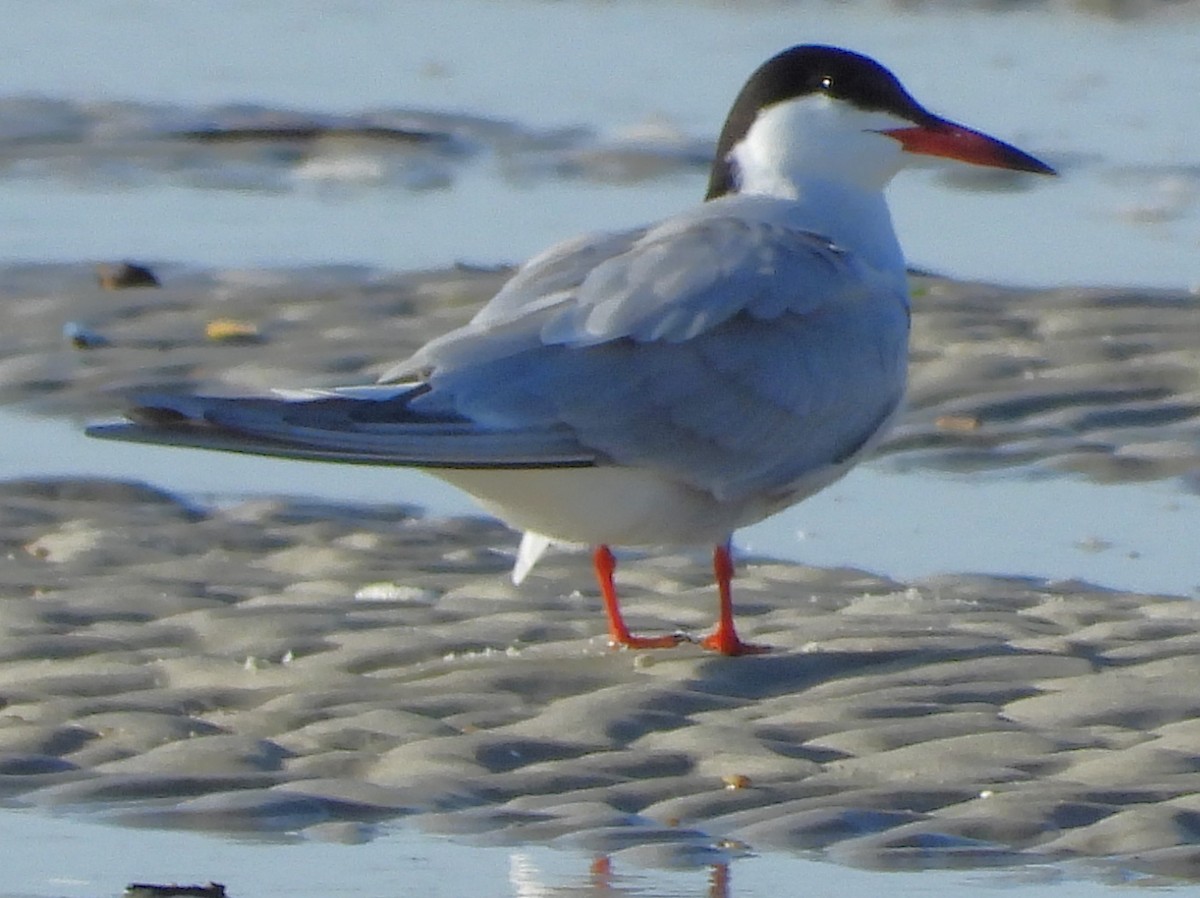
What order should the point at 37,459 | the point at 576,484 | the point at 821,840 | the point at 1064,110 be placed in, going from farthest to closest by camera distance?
1. the point at 1064,110
2. the point at 37,459
3. the point at 576,484
4. the point at 821,840

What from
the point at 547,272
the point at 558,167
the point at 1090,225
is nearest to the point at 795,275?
the point at 547,272

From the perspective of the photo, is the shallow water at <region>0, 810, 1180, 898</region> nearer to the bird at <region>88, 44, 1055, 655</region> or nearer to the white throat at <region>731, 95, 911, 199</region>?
the bird at <region>88, 44, 1055, 655</region>

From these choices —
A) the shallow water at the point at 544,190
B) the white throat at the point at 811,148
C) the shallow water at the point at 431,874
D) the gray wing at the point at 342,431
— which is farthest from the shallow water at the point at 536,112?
the shallow water at the point at 431,874

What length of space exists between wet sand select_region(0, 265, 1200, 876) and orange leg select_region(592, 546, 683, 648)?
0.04 metres

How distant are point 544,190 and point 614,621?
533cm

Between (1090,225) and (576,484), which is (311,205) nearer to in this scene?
(1090,225)

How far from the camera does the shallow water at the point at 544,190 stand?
3859 mm

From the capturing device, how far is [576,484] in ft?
16.0

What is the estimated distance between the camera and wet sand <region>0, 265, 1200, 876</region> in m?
4.02

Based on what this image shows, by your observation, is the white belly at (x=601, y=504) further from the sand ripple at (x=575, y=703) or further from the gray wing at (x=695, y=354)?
the sand ripple at (x=575, y=703)

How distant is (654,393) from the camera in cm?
498

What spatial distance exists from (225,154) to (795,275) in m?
5.92

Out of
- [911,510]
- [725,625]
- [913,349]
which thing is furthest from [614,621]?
[913,349]

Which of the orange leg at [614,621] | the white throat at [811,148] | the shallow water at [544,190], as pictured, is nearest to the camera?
the shallow water at [544,190]
